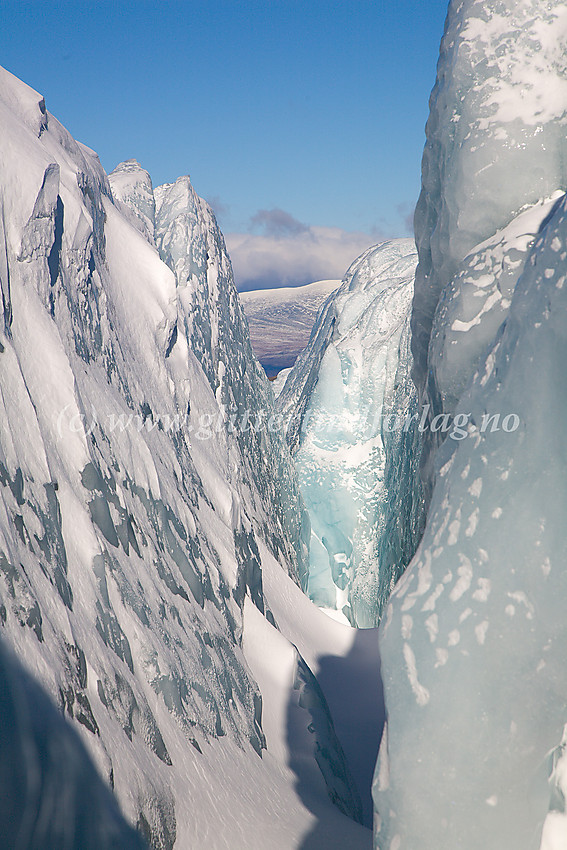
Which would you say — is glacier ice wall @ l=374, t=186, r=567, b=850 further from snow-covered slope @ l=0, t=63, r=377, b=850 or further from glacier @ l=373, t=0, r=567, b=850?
snow-covered slope @ l=0, t=63, r=377, b=850

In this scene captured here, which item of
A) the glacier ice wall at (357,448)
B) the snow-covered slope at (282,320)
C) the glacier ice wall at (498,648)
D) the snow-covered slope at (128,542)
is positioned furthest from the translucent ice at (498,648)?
the snow-covered slope at (282,320)

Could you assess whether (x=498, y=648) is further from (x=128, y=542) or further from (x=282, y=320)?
(x=282, y=320)

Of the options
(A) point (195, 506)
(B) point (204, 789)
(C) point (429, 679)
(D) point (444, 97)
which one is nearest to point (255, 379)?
(A) point (195, 506)

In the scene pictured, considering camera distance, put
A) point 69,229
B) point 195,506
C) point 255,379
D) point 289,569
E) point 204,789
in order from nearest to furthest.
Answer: point 204,789 → point 69,229 → point 195,506 → point 289,569 → point 255,379

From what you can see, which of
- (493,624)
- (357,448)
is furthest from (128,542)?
(357,448)

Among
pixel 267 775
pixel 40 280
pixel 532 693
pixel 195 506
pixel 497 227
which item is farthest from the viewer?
pixel 195 506

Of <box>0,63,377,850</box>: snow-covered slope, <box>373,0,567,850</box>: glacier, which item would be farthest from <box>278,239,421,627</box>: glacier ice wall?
<box>373,0,567,850</box>: glacier

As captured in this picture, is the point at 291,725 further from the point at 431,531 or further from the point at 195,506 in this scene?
the point at 431,531

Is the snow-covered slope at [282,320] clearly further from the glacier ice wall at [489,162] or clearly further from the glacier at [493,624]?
the glacier at [493,624]
